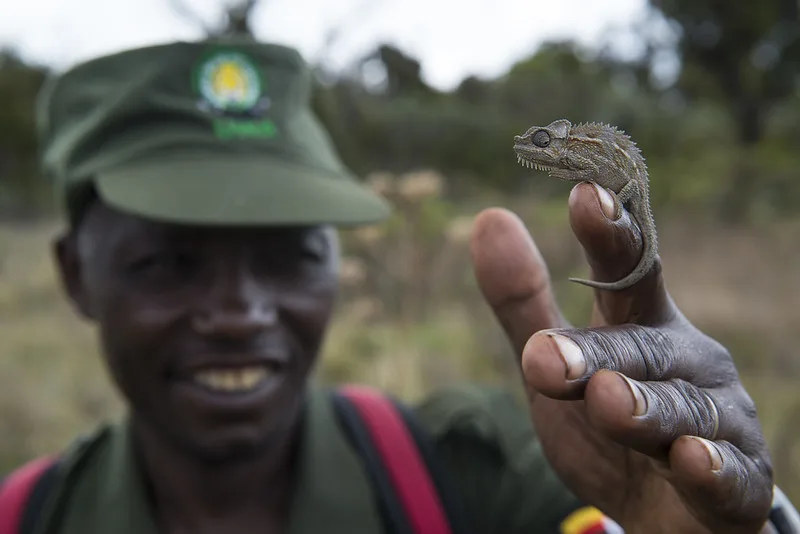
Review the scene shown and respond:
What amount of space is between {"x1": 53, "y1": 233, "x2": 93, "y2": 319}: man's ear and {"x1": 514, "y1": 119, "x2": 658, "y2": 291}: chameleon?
1.50 meters

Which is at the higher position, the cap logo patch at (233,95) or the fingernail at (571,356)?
the cap logo patch at (233,95)

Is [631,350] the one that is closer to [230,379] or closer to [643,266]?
[643,266]

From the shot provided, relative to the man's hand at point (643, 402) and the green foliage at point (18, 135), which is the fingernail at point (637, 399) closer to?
the man's hand at point (643, 402)

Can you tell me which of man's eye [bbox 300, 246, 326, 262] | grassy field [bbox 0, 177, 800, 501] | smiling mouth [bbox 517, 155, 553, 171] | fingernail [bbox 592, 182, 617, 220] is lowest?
grassy field [bbox 0, 177, 800, 501]

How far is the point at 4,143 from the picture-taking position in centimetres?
1525

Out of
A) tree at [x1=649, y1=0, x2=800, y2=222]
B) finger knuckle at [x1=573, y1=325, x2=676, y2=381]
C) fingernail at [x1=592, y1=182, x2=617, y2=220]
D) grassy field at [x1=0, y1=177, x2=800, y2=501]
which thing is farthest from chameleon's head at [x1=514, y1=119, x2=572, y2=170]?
tree at [x1=649, y1=0, x2=800, y2=222]

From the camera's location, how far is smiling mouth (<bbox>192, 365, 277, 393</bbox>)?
184 cm

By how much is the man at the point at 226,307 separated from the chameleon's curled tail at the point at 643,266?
285 millimetres

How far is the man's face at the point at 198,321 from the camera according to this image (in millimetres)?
1813

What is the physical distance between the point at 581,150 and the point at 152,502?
65.9 inches

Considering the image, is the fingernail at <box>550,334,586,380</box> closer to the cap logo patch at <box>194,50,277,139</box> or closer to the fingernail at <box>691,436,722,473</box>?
the fingernail at <box>691,436,722,473</box>

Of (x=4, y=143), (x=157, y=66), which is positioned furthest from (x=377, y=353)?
(x=4, y=143)

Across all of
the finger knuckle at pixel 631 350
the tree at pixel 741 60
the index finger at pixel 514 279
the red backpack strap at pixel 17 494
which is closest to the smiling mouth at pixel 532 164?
the index finger at pixel 514 279

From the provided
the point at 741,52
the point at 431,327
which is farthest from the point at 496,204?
the point at 741,52
